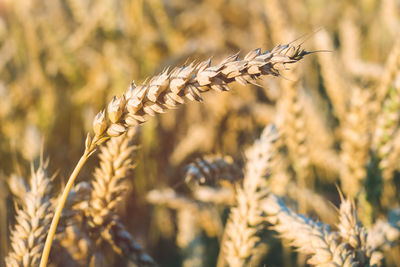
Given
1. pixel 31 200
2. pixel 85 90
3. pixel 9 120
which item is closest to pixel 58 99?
pixel 85 90

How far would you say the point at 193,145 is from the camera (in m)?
1.43

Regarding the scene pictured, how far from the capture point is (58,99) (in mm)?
1529

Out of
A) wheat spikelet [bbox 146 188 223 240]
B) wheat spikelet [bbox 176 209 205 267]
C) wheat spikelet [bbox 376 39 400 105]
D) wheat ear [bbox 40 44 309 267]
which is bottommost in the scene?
wheat spikelet [bbox 176 209 205 267]

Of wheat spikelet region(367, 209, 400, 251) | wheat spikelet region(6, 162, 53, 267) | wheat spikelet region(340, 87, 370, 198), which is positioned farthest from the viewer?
wheat spikelet region(340, 87, 370, 198)

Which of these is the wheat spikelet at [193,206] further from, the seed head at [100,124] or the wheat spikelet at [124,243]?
the seed head at [100,124]

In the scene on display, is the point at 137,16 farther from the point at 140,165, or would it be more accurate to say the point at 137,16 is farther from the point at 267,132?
the point at 267,132

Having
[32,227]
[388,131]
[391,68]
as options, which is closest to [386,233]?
[388,131]

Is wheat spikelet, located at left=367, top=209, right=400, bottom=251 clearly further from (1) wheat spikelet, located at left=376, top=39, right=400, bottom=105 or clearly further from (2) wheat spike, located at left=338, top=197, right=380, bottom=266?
(1) wheat spikelet, located at left=376, top=39, right=400, bottom=105

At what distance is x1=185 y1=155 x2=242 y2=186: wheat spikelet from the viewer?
2.30 feet

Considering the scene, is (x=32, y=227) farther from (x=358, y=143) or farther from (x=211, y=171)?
(x=358, y=143)

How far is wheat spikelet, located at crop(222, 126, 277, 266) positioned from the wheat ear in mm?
282

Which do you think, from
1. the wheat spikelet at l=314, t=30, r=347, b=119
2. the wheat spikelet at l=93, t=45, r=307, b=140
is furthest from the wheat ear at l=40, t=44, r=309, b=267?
the wheat spikelet at l=314, t=30, r=347, b=119

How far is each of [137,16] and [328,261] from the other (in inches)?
49.3

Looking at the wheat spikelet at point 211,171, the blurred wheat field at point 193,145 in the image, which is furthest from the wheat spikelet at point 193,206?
the wheat spikelet at point 211,171
